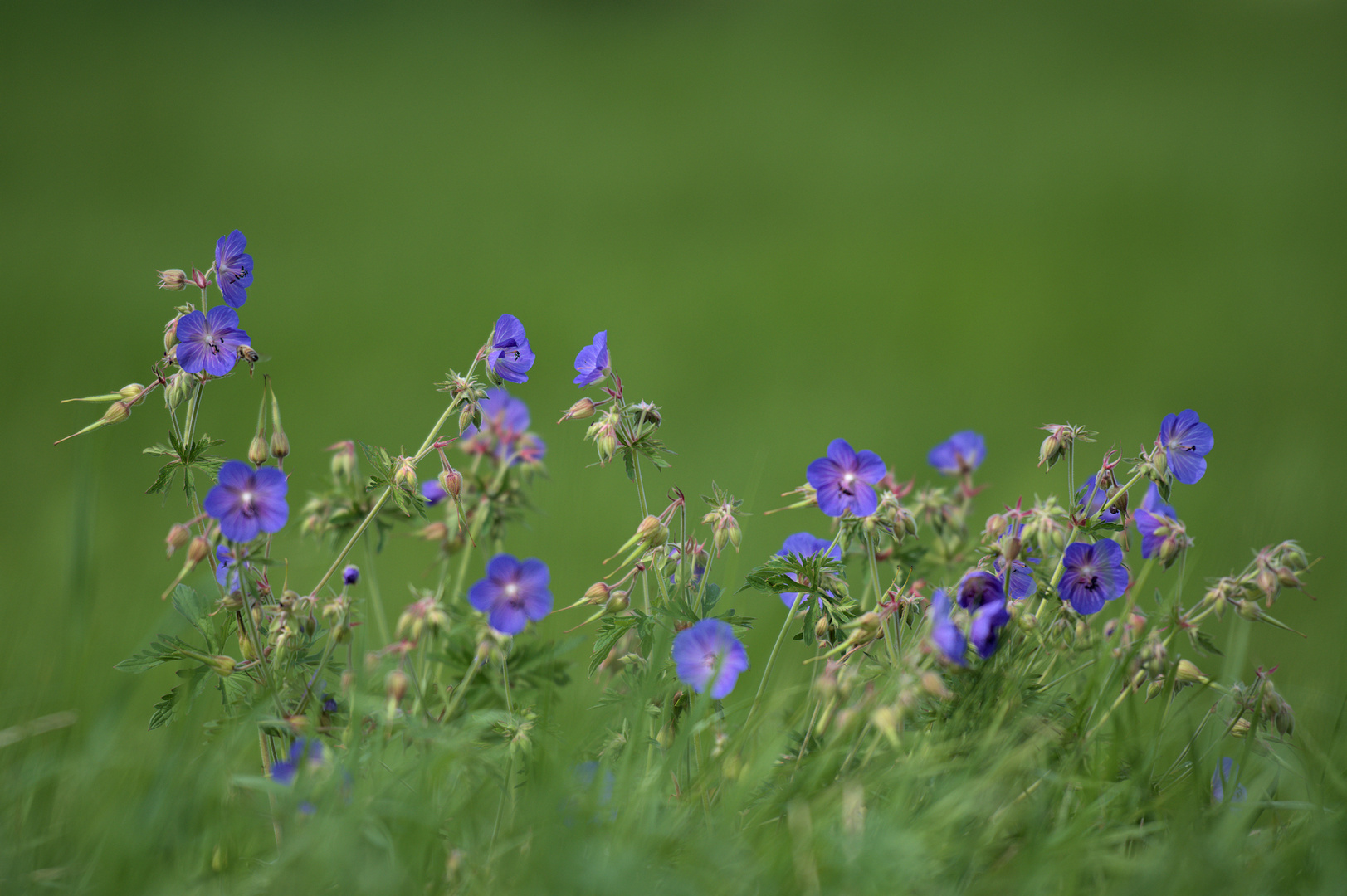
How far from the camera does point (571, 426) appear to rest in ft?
4.46

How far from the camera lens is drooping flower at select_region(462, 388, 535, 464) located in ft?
4.65

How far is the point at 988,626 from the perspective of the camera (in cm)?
104

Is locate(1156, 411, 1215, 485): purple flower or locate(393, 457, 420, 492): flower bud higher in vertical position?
locate(1156, 411, 1215, 485): purple flower

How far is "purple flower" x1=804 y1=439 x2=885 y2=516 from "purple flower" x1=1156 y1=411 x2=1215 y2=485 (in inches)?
14.5

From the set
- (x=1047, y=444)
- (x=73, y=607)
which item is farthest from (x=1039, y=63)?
(x=73, y=607)

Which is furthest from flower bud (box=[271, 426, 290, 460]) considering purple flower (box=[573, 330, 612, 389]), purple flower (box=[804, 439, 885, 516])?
purple flower (box=[804, 439, 885, 516])

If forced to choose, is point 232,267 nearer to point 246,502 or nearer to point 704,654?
point 246,502

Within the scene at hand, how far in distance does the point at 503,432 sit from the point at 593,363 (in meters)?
0.26

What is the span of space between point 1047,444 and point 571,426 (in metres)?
0.63

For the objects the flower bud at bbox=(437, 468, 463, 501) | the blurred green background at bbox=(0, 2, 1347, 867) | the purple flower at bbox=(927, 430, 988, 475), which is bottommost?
the flower bud at bbox=(437, 468, 463, 501)

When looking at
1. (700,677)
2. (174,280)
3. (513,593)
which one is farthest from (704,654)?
(174,280)

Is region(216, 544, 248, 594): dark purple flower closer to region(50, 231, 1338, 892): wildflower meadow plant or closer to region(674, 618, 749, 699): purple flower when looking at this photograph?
region(50, 231, 1338, 892): wildflower meadow plant

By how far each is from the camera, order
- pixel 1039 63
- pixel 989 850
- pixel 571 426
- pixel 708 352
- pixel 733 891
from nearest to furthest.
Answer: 1. pixel 733 891
2. pixel 989 850
3. pixel 571 426
4. pixel 708 352
5. pixel 1039 63

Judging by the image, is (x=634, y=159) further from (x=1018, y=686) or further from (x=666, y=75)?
(x=1018, y=686)
